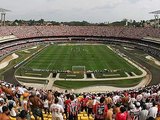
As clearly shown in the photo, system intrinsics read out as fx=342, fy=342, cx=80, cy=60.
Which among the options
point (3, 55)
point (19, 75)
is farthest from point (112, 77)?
point (3, 55)

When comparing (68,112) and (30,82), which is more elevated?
(68,112)

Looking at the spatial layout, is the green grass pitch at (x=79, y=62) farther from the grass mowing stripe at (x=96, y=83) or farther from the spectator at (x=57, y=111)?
the spectator at (x=57, y=111)

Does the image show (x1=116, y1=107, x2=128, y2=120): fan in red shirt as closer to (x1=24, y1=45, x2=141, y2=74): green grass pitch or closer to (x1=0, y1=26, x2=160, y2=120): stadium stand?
(x1=0, y1=26, x2=160, y2=120): stadium stand

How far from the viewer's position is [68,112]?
56.4 ft

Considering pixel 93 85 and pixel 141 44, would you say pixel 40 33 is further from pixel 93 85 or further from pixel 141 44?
pixel 93 85

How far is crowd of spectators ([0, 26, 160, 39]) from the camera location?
125 m

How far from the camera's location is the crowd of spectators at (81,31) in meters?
125

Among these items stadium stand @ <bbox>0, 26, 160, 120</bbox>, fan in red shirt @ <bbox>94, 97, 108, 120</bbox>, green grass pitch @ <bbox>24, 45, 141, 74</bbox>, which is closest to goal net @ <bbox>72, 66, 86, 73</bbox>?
green grass pitch @ <bbox>24, 45, 141, 74</bbox>

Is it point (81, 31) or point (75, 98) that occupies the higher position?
point (75, 98)

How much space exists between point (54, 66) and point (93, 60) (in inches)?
468

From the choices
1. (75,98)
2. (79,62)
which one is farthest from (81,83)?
(75,98)

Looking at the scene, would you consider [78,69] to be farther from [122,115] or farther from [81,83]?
[122,115]

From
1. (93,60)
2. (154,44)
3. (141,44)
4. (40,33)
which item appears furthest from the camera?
(40,33)

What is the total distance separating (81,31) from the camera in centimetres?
14262
